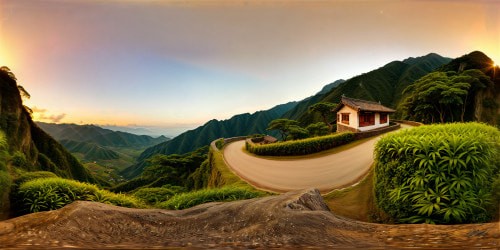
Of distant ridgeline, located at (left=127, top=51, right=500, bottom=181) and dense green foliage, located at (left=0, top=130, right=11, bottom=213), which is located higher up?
distant ridgeline, located at (left=127, top=51, right=500, bottom=181)

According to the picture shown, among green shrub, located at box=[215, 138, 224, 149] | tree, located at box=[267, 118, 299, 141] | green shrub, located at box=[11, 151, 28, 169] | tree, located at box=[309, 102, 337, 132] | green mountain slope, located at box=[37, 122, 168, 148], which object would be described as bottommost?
green shrub, located at box=[11, 151, 28, 169]

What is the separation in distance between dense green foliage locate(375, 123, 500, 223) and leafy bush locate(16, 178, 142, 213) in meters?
2.78

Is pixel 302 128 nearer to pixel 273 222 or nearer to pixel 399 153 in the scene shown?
pixel 399 153

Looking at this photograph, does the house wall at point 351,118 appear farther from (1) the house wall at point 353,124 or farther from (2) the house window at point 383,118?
(2) the house window at point 383,118

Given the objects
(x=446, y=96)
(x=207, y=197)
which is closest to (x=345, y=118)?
(x=446, y=96)

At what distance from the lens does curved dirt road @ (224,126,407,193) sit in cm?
291

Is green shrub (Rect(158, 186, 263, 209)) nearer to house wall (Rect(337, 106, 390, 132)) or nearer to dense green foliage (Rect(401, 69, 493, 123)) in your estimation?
house wall (Rect(337, 106, 390, 132))

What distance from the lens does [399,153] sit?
7.06 feet

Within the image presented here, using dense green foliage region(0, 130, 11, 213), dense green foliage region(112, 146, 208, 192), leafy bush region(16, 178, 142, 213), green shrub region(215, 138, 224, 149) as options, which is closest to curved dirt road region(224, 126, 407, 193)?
green shrub region(215, 138, 224, 149)

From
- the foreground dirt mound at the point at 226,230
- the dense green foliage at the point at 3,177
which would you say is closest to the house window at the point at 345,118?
the foreground dirt mound at the point at 226,230

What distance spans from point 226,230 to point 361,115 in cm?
244

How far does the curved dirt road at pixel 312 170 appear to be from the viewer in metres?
2.91

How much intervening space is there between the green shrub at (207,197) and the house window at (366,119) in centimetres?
168

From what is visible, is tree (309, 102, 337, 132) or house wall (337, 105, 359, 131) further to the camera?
tree (309, 102, 337, 132)
